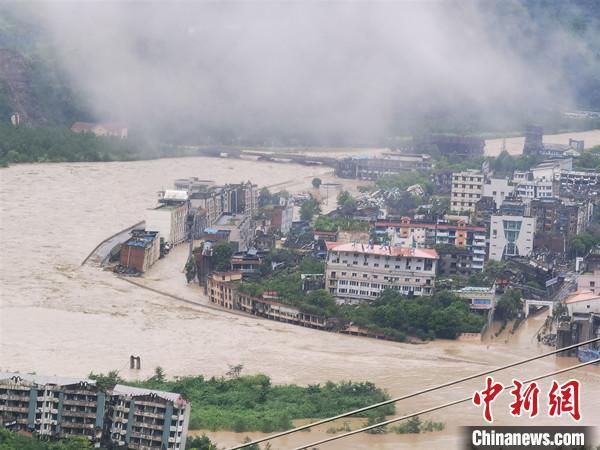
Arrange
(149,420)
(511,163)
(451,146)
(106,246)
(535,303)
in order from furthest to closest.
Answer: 1. (451,146)
2. (511,163)
3. (106,246)
4. (535,303)
5. (149,420)

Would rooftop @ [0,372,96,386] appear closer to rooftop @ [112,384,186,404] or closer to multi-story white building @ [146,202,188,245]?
rooftop @ [112,384,186,404]

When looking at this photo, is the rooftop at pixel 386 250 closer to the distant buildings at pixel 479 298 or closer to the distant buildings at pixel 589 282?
the distant buildings at pixel 479 298

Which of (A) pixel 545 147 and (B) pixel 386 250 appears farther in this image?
(A) pixel 545 147

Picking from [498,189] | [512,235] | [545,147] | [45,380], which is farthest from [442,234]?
[545,147]

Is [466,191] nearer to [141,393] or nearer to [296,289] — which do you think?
[296,289]

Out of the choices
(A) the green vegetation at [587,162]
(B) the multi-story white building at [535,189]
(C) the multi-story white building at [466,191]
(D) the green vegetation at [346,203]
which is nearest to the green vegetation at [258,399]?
(D) the green vegetation at [346,203]

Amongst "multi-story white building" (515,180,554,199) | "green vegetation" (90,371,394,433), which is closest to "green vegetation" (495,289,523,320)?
"green vegetation" (90,371,394,433)

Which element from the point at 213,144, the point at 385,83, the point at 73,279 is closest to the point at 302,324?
the point at 73,279

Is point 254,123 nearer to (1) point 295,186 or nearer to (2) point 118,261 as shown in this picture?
(1) point 295,186
